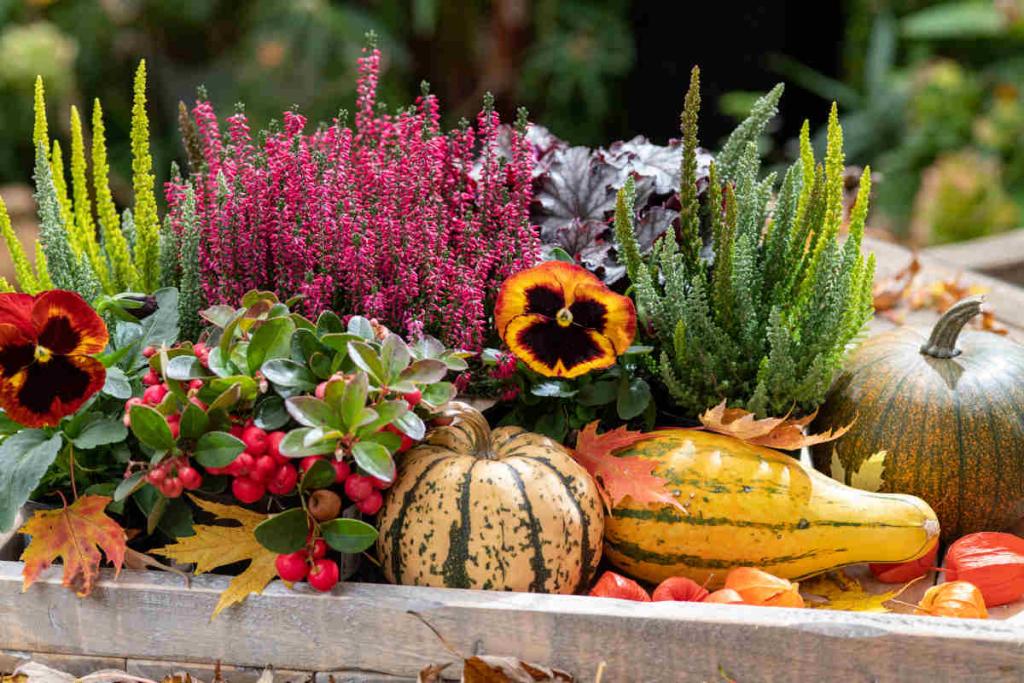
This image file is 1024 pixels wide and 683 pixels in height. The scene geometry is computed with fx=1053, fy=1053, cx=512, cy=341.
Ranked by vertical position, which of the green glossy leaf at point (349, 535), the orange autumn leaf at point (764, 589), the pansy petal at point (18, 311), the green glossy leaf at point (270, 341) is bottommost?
the orange autumn leaf at point (764, 589)

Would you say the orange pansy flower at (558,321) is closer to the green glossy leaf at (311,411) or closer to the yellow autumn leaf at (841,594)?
the green glossy leaf at (311,411)

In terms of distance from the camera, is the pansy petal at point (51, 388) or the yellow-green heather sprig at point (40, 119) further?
the yellow-green heather sprig at point (40, 119)

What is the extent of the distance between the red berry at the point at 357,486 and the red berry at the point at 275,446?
0.25ft

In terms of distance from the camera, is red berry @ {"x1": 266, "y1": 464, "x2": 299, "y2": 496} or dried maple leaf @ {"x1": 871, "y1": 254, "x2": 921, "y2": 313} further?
dried maple leaf @ {"x1": 871, "y1": 254, "x2": 921, "y2": 313}

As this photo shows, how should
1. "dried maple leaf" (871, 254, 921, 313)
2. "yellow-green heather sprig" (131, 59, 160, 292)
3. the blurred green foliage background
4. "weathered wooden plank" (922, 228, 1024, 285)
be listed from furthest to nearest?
the blurred green foliage background → "weathered wooden plank" (922, 228, 1024, 285) → "dried maple leaf" (871, 254, 921, 313) → "yellow-green heather sprig" (131, 59, 160, 292)

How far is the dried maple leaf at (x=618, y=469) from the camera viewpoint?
1.33 meters

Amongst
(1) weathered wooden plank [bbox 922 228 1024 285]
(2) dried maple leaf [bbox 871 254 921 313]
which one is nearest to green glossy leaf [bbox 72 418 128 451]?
(2) dried maple leaf [bbox 871 254 921 313]

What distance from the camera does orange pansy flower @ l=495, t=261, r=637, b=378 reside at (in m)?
1.33

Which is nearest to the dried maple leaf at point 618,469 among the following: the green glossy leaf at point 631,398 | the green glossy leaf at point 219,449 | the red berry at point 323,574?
the green glossy leaf at point 631,398

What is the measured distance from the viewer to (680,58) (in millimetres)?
3988

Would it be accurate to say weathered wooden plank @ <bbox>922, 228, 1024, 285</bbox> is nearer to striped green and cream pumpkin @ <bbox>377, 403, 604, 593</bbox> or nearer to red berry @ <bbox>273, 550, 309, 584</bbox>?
striped green and cream pumpkin @ <bbox>377, 403, 604, 593</bbox>

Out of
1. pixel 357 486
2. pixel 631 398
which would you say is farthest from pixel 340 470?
pixel 631 398

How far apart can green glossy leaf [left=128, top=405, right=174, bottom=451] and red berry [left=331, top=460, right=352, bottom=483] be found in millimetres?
180

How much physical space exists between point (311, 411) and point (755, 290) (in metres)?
0.67
